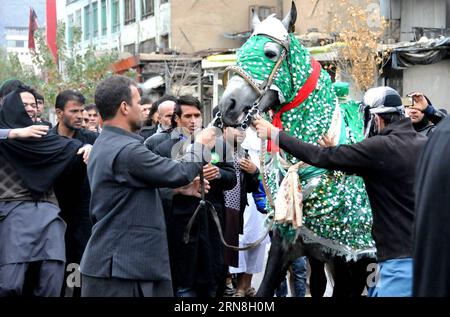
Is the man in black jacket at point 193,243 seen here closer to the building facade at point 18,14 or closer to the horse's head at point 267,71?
the horse's head at point 267,71

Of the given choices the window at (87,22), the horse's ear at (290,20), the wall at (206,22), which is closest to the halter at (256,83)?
the horse's ear at (290,20)

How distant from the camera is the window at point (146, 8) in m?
38.2

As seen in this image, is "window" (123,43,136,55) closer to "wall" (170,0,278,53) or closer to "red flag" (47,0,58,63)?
"wall" (170,0,278,53)

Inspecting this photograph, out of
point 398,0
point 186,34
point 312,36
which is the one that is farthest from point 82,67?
point 398,0

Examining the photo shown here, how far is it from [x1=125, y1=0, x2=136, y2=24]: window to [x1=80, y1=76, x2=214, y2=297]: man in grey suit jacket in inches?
1424

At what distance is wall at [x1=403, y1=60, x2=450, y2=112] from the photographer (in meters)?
22.9

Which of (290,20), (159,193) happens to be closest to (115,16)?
(290,20)

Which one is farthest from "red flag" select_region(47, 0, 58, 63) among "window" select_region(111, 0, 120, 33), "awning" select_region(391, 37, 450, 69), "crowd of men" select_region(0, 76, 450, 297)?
"crowd of men" select_region(0, 76, 450, 297)

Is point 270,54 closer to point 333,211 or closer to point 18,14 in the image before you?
point 333,211

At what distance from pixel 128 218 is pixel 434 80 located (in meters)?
19.4

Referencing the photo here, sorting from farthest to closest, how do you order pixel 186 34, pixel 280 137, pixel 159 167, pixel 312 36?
pixel 186 34 → pixel 312 36 → pixel 280 137 → pixel 159 167
